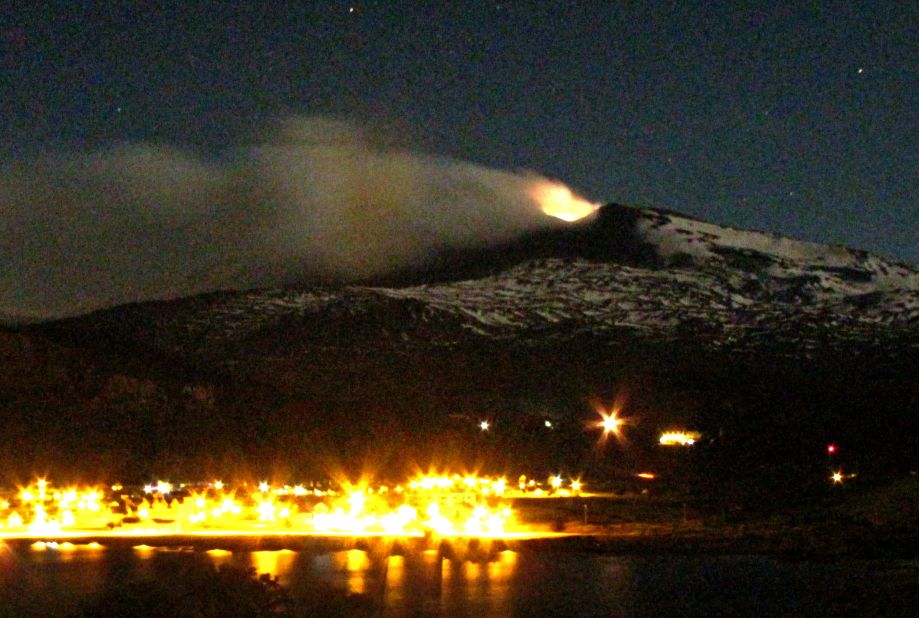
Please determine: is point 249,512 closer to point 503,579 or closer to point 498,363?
point 503,579

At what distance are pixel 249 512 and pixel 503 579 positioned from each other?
686 inches

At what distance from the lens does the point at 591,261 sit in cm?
19100

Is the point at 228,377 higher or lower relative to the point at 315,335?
lower

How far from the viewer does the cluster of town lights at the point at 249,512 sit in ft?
117

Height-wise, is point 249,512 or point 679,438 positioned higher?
point 679,438

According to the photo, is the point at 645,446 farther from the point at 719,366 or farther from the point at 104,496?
the point at 719,366

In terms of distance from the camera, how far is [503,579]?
26.5 m

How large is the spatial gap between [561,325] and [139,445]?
93.0 metres

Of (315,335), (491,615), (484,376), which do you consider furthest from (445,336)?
(491,615)

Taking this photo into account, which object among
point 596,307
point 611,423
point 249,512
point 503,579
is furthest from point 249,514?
point 596,307

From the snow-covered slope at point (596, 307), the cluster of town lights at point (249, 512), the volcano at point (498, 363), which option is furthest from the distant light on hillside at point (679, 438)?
the snow-covered slope at point (596, 307)

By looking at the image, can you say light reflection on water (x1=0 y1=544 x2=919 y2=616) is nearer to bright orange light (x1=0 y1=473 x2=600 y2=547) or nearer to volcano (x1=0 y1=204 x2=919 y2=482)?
bright orange light (x1=0 y1=473 x2=600 y2=547)

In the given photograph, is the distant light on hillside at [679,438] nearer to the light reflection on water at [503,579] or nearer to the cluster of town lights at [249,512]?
the cluster of town lights at [249,512]

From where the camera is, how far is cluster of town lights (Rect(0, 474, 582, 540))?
35.7 meters
